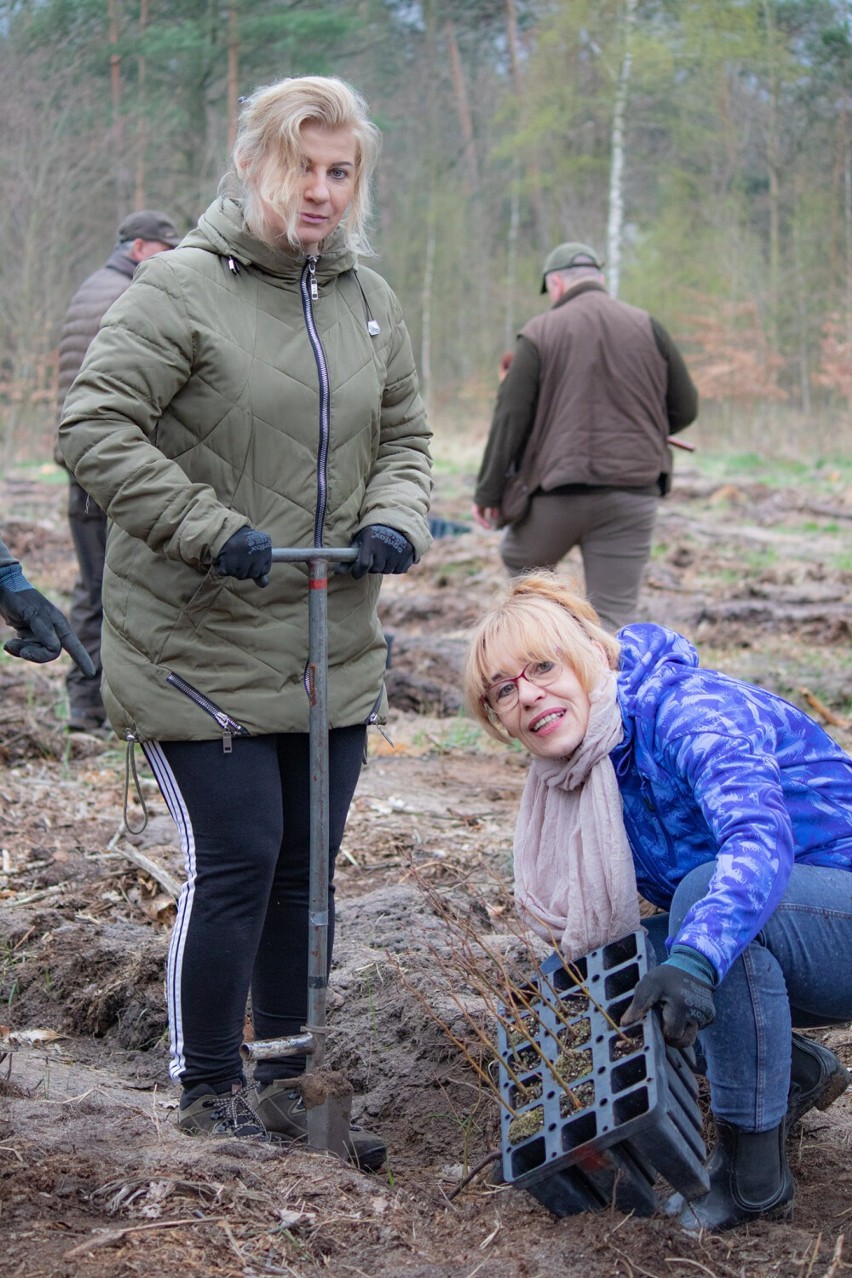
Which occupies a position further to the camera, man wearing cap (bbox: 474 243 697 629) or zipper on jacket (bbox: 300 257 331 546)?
man wearing cap (bbox: 474 243 697 629)

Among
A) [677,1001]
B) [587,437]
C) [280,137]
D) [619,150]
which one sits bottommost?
[677,1001]

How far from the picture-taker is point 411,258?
32844mm

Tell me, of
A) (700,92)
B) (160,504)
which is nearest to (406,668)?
(160,504)

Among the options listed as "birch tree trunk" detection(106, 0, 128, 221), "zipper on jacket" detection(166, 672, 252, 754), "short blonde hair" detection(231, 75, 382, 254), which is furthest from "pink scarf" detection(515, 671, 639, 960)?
"birch tree trunk" detection(106, 0, 128, 221)

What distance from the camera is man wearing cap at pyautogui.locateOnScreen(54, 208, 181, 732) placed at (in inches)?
244

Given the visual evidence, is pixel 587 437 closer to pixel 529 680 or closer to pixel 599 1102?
pixel 529 680

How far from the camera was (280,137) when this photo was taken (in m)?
2.74

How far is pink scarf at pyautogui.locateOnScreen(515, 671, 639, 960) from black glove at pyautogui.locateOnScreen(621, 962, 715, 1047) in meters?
0.41

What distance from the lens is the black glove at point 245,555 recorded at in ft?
8.59

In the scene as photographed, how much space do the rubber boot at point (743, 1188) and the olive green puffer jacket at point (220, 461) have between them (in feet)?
3.77

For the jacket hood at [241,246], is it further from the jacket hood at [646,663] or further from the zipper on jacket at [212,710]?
the jacket hood at [646,663]

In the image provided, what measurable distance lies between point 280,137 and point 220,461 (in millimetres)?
654

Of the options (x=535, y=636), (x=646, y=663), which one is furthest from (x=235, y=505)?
(x=646, y=663)

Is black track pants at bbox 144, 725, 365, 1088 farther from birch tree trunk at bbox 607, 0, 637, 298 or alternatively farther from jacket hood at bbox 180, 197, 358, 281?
birch tree trunk at bbox 607, 0, 637, 298
